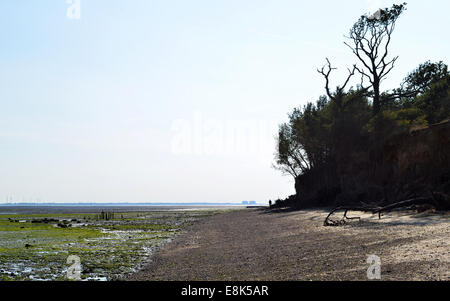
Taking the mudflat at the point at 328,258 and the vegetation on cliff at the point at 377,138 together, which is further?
the vegetation on cliff at the point at 377,138

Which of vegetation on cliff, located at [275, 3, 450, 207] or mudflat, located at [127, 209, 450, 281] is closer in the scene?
mudflat, located at [127, 209, 450, 281]

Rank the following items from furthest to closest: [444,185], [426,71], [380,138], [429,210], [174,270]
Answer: [426,71]
[380,138]
[444,185]
[429,210]
[174,270]

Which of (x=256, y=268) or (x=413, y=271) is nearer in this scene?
(x=413, y=271)

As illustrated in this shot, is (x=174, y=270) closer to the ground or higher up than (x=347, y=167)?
closer to the ground

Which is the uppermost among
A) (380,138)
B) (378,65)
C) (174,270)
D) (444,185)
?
(378,65)

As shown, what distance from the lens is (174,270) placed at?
15.6 metres

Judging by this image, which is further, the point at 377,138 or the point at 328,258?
the point at 377,138
